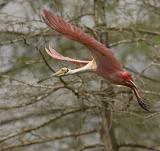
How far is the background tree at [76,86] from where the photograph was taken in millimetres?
6566

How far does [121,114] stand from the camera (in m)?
6.43

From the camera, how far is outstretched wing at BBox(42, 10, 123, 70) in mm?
2818

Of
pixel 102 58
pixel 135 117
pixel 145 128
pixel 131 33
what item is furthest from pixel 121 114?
pixel 102 58

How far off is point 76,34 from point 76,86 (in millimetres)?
3447

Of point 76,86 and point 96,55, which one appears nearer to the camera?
point 96,55

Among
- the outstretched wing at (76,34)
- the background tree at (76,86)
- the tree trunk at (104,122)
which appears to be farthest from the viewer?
the tree trunk at (104,122)

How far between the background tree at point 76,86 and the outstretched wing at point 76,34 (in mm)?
3219

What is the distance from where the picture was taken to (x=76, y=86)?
6.33 metres

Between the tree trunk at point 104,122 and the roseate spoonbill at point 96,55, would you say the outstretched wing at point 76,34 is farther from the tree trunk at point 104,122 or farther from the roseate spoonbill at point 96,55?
the tree trunk at point 104,122

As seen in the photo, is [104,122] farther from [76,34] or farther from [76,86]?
[76,34]

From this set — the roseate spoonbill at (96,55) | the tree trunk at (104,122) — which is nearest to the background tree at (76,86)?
the tree trunk at (104,122)

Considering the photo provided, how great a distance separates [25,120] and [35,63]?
2.82 ft

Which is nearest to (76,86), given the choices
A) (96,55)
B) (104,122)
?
(104,122)

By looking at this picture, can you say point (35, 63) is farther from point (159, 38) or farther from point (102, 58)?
point (102, 58)
